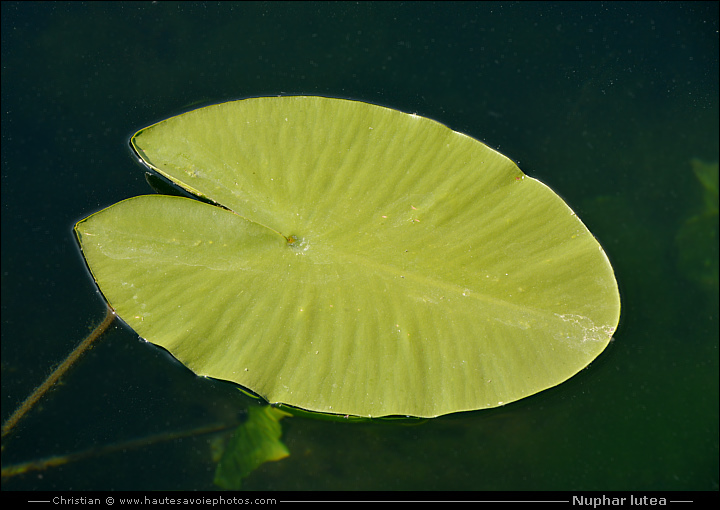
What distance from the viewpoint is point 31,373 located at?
1.91 m

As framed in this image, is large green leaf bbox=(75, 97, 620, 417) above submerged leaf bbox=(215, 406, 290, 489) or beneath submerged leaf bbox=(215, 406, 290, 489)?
above

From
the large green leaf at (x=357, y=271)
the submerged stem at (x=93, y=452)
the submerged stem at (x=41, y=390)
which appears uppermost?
the large green leaf at (x=357, y=271)

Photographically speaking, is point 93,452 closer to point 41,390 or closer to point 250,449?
point 41,390

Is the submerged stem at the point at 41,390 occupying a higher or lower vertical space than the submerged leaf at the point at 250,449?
higher

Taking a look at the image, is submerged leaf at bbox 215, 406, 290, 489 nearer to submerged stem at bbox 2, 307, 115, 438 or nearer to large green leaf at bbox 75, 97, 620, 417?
large green leaf at bbox 75, 97, 620, 417

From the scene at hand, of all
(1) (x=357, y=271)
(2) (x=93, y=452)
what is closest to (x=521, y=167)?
(1) (x=357, y=271)

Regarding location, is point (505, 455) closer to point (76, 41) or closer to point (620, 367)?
point (620, 367)

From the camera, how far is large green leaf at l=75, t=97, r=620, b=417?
1.62 metres

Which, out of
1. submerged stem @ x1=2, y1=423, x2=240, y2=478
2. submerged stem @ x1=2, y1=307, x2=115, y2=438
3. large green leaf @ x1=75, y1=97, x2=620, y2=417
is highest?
large green leaf @ x1=75, y1=97, x2=620, y2=417

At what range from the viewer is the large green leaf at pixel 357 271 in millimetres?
1616

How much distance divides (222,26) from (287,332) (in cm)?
143

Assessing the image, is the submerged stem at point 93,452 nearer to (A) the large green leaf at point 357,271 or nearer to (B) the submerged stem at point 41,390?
(B) the submerged stem at point 41,390

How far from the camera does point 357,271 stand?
64.0 inches

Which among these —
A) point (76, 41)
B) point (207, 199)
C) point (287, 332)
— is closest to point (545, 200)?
point (287, 332)
